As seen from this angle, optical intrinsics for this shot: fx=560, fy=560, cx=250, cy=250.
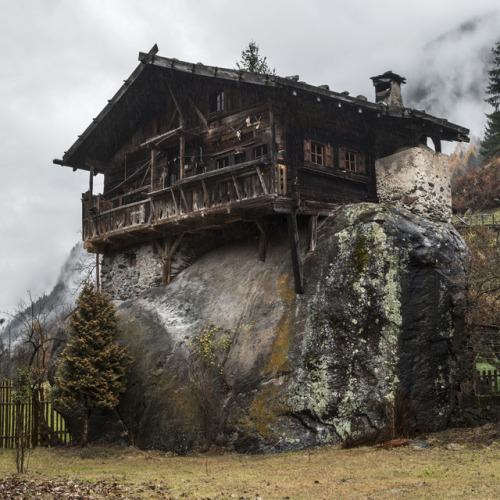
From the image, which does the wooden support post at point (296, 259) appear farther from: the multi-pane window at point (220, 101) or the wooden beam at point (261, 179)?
the multi-pane window at point (220, 101)

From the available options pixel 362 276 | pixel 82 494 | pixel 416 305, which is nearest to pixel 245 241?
pixel 362 276

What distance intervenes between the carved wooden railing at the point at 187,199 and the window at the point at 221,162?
1439 millimetres

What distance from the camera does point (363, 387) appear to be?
13430 mm

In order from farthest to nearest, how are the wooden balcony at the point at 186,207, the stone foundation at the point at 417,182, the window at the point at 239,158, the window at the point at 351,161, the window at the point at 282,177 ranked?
the window at the point at 351,161, the window at the point at 239,158, the stone foundation at the point at 417,182, the wooden balcony at the point at 186,207, the window at the point at 282,177

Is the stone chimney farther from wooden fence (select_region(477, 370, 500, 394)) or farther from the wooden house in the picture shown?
wooden fence (select_region(477, 370, 500, 394))

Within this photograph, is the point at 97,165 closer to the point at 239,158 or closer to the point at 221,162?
the point at 221,162

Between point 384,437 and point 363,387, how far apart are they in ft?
4.00

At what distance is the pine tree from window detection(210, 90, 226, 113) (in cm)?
755

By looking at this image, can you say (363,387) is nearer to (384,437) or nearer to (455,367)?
(384,437)

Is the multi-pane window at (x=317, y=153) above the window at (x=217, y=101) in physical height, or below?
below

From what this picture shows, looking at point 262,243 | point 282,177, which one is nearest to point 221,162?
point 262,243

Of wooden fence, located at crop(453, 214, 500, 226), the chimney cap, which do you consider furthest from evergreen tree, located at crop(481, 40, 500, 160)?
the chimney cap

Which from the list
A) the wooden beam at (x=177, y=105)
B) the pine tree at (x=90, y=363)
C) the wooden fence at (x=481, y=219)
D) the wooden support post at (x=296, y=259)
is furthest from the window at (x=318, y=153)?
the wooden fence at (x=481, y=219)

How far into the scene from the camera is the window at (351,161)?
18.4 m
